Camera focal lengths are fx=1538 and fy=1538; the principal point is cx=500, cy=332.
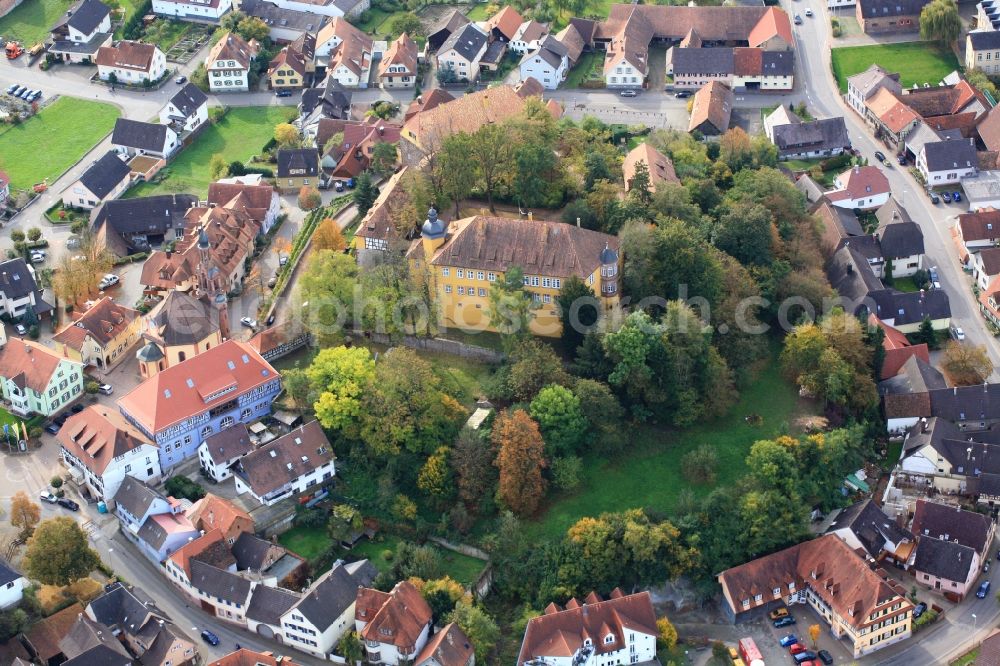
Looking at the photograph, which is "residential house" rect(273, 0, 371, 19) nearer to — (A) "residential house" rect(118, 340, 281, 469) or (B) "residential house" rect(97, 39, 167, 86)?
(B) "residential house" rect(97, 39, 167, 86)

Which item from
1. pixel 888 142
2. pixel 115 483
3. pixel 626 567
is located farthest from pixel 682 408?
pixel 888 142

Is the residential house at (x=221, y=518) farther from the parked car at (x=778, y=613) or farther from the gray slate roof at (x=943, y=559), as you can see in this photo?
the gray slate roof at (x=943, y=559)

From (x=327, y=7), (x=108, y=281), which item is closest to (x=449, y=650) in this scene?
(x=108, y=281)

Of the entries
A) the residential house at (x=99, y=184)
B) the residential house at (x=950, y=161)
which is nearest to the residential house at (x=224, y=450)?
the residential house at (x=99, y=184)

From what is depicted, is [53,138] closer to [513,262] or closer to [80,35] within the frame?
[80,35]

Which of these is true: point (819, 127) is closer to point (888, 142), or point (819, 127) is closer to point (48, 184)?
point (888, 142)
